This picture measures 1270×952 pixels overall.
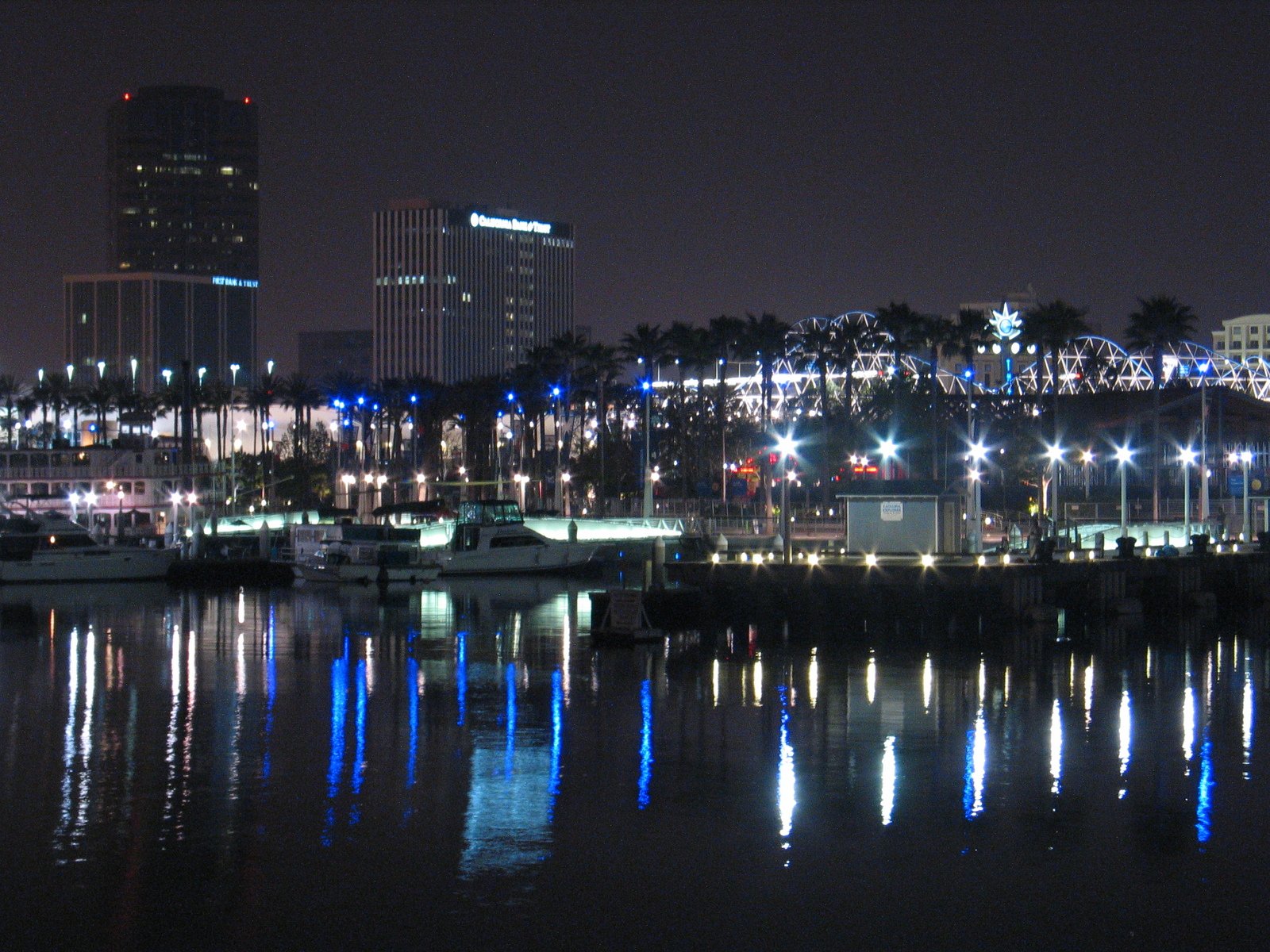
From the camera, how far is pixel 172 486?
113 metres

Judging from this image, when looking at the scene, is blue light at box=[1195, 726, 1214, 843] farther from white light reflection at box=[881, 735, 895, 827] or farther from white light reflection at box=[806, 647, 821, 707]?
white light reflection at box=[806, 647, 821, 707]

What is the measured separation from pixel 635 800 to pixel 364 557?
53983 millimetres

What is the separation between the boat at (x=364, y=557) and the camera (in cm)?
7625

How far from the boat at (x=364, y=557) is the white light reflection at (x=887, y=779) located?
4659 centimetres

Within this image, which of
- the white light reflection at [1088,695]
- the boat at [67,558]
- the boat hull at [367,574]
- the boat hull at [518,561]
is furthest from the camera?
the boat hull at [518,561]

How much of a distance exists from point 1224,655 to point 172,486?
80.3 m

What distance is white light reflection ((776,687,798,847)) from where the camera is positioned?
2433 cm

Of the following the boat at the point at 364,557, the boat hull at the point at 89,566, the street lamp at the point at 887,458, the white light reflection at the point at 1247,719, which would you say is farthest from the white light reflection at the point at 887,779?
the boat hull at the point at 89,566

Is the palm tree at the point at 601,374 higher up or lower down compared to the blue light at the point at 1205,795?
higher up

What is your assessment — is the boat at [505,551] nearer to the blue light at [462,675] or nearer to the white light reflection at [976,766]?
the blue light at [462,675]

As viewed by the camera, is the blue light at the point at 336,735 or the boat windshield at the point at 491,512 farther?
the boat windshield at the point at 491,512

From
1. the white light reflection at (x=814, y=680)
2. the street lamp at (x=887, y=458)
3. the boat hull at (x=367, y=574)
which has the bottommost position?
the white light reflection at (x=814, y=680)

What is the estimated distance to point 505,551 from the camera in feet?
264

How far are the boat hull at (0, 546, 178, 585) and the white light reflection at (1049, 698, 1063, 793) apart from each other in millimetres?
53680
